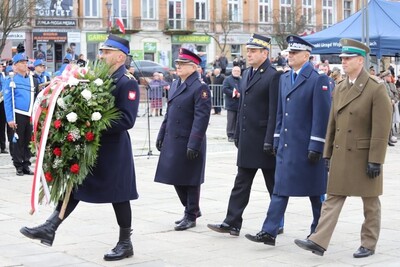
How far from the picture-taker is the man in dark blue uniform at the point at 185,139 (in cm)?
865

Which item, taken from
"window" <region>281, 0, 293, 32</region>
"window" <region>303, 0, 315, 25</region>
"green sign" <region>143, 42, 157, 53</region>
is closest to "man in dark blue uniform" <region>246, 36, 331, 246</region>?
"green sign" <region>143, 42, 157, 53</region>

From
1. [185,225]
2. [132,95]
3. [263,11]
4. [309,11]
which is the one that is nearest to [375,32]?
[185,225]

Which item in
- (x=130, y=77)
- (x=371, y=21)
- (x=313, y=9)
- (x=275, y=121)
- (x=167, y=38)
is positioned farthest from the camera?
(x=313, y=9)

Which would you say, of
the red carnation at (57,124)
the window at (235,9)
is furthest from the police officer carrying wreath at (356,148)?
the window at (235,9)

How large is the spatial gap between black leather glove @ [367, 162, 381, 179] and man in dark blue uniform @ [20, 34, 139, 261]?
205 centimetres

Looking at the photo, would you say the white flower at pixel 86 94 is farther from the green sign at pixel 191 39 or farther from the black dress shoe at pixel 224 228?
the green sign at pixel 191 39

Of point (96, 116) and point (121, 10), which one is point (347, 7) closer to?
point (121, 10)

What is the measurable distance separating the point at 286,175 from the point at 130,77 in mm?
1700

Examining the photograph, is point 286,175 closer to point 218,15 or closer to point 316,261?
point 316,261

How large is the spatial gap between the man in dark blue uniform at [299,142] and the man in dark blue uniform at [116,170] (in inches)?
49.6

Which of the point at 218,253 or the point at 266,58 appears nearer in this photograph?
the point at 218,253

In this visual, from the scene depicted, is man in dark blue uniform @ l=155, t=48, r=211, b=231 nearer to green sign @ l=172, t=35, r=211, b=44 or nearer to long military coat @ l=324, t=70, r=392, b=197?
long military coat @ l=324, t=70, r=392, b=197

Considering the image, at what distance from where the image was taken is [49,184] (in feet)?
23.4

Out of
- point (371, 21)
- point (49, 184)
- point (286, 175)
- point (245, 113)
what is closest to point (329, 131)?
point (286, 175)
